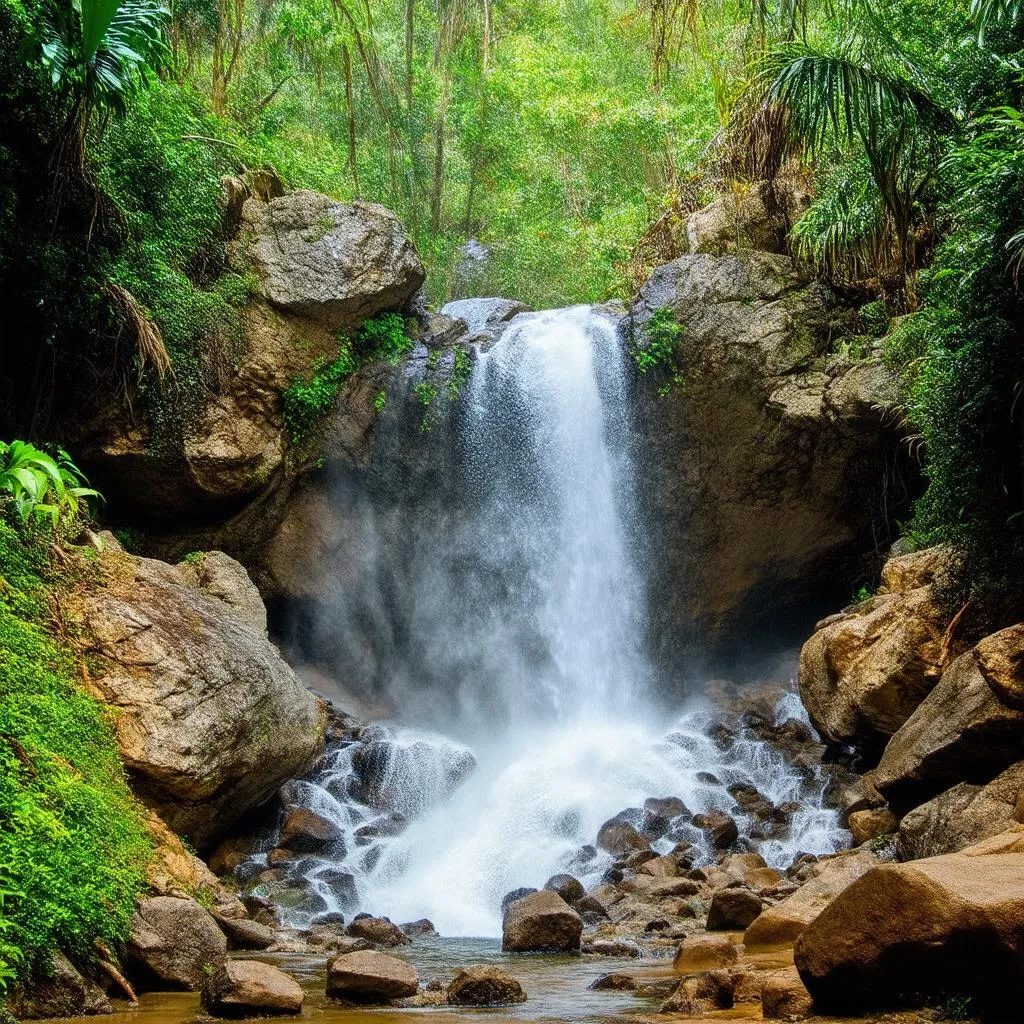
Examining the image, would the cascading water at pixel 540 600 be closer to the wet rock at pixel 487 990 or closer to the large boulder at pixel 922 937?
the wet rock at pixel 487 990

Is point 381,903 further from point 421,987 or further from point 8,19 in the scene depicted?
point 8,19

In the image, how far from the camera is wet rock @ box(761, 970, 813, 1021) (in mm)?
3953

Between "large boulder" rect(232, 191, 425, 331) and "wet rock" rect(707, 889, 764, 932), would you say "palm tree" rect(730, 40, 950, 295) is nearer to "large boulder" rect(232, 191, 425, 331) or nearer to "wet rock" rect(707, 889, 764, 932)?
"wet rock" rect(707, 889, 764, 932)

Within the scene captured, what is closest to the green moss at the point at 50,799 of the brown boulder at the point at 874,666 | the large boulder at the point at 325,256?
the brown boulder at the point at 874,666

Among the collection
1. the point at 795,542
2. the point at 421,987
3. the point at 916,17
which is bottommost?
the point at 421,987

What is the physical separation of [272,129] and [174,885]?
14997 millimetres

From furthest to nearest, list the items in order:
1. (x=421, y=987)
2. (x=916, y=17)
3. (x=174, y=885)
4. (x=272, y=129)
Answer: (x=272, y=129) → (x=916, y=17) → (x=174, y=885) → (x=421, y=987)

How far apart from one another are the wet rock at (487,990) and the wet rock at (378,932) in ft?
9.40

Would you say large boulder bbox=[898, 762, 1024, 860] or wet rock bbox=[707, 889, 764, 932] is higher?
large boulder bbox=[898, 762, 1024, 860]

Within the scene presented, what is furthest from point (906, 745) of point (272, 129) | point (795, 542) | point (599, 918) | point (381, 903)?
point (272, 129)

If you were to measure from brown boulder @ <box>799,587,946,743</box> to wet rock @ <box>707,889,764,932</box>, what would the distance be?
3.18m

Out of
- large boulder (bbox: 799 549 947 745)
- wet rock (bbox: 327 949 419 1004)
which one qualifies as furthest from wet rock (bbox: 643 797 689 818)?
wet rock (bbox: 327 949 419 1004)

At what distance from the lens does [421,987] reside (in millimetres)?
5797

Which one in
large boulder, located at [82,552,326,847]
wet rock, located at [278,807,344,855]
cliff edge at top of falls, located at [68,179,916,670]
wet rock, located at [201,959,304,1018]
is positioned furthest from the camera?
cliff edge at top of falls, located at [68,179,916,670]
